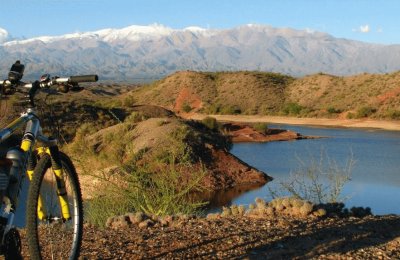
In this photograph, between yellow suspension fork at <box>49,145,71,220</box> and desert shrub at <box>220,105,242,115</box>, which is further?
desert shrub at <box>220,105,242,115</box>

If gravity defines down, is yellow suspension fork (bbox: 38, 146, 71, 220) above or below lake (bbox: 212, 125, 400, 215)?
above

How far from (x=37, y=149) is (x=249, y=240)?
123 inches

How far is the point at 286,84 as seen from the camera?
100125 mm

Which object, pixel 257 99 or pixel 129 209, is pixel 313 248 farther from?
pixel 257 99

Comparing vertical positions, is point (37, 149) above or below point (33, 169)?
above

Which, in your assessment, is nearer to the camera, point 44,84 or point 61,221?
point 44,84

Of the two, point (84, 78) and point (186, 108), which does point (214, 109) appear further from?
point (84, 78)

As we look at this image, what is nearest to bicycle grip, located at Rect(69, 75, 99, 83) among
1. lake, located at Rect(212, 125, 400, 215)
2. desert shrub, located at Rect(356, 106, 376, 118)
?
lake, located at Rect(212, 125, 400, 215)

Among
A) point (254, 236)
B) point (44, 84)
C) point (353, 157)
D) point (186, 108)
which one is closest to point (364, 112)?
point (186, 108)

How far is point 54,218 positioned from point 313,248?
3.12 meters

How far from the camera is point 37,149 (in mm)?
5102

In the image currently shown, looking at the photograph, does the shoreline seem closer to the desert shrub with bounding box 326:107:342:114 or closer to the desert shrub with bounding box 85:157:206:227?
the desert shrub with bounding box 326:107:342:114

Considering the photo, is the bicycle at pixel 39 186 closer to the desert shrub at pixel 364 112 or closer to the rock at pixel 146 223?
the rock at pixel 146 223

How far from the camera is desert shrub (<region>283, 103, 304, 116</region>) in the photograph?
267ft
